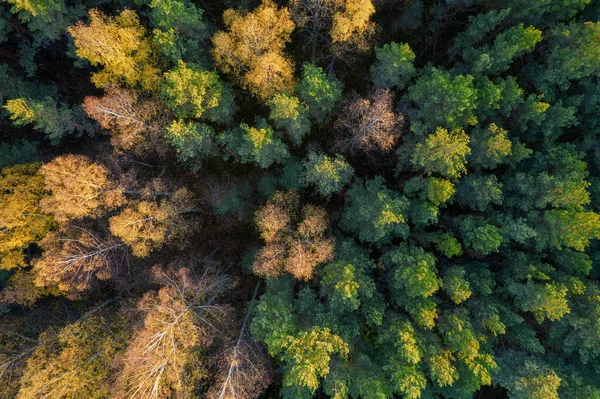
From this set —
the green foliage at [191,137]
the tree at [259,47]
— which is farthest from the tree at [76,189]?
the tree at [259,47]

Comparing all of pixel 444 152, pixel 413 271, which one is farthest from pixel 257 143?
pixel 413 271

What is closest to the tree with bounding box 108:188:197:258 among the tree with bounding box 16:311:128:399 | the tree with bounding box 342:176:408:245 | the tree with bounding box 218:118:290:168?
the tree with bounding box 218:118:290:168

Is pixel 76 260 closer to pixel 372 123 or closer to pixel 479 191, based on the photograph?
pixel 372 123

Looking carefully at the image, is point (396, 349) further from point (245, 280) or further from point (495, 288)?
point (245, 280)

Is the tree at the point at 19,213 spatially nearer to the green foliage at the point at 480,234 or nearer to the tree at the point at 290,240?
the tree at the point at 290,240

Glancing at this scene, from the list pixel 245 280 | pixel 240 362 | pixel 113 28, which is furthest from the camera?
pixel 245 280

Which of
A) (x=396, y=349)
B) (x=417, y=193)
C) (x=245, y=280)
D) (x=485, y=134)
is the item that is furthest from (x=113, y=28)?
(x=396, y=349)

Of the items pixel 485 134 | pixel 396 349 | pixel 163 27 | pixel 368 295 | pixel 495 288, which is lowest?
pixel 396 349
